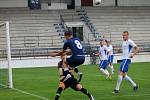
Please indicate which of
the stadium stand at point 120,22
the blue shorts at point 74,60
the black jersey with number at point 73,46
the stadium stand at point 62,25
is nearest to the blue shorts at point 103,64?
the blue shorts at point 74,60

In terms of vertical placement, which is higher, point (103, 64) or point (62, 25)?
point (62, 25)

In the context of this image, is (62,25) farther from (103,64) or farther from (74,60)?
(74,60)

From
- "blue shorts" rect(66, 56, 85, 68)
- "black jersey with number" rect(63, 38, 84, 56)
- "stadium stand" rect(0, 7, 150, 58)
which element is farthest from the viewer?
"stadium stand" rect(0, 7, 150, 58)

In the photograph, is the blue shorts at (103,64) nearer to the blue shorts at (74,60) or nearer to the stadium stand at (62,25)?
the blue shorts at (74,60)

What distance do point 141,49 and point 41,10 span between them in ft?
36.7

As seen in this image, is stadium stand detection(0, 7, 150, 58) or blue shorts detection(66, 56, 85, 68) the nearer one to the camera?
blue shorts detection(66, 56, 85, 68)

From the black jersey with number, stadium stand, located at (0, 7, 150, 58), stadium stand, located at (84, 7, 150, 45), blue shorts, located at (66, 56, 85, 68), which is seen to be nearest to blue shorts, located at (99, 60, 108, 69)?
blue shorts, located at (66, 56, 85, 68)

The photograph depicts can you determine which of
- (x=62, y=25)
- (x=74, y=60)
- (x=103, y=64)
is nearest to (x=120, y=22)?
(x=62, y=25)

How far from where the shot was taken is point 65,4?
2024 inches

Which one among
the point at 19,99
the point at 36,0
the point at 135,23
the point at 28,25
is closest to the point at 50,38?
the point at 28,25

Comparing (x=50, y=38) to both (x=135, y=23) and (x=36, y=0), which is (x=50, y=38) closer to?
(x=36, y=0)

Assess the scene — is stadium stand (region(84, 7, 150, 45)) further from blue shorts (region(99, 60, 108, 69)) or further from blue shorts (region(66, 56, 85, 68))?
blue shorts (region(66, 56, 85, 68))

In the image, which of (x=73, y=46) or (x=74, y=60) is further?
(x=74, y=60)

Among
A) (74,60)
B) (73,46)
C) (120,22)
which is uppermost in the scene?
(73,46)
